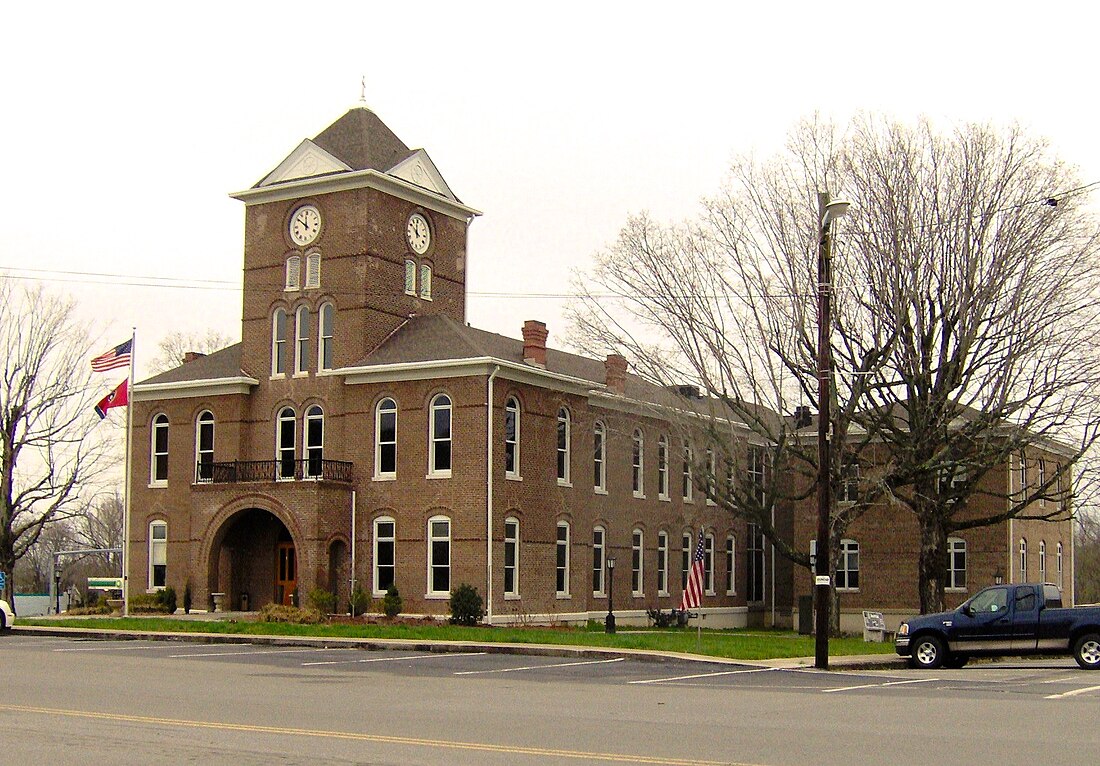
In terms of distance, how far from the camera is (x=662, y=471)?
5116 centimetres

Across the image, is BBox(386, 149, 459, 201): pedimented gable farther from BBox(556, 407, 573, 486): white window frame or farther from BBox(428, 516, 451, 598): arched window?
BBox(428, 516, 451, 598): arched window

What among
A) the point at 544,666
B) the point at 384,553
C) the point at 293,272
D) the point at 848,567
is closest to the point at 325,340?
the point at 293,272

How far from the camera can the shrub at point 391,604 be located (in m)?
39.8

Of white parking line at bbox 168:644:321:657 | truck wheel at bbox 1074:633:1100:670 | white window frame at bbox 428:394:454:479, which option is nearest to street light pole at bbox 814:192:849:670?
truck wheel at bbox 1074:633:1100:670

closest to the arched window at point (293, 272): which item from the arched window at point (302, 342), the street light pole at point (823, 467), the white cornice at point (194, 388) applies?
the arched window at point (302, 342)

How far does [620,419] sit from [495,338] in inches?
222

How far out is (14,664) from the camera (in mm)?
23484

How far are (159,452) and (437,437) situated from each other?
1131 cm

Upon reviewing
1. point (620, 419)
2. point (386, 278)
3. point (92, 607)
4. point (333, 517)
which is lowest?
point (92, 607)

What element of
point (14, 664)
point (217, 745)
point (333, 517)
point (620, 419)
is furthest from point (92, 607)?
point (217, 745)

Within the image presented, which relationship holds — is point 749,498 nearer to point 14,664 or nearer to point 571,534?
point 571,534

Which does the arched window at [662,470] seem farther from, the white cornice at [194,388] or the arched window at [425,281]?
the white cornice at [194,388]

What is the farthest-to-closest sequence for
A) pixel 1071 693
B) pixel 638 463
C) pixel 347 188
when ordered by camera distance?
pixel 638 463
pixel 347 188
pixel 1071 693

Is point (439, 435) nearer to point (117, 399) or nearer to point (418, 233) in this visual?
point (418, 233)
